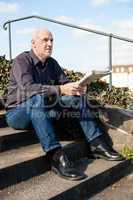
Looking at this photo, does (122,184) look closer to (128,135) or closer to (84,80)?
(128,135)

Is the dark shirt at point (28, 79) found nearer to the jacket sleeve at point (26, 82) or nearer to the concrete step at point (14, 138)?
the jacket sleeve at point (26, 82)

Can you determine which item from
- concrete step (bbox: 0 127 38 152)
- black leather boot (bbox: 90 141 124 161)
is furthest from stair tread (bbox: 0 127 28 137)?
black leather boot (bbox: 90 141 124 161)

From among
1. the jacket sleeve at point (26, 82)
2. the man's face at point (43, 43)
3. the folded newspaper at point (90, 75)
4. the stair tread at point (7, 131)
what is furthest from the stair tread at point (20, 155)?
the man's face at point (43, 43)

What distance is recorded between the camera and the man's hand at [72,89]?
164 inches

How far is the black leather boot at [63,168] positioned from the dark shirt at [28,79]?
2.19ft

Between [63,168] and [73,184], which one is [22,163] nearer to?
[63,168]

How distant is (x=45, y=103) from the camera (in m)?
4.07

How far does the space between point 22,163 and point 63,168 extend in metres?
0.39

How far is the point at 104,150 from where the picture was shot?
4.49m

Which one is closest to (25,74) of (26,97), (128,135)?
(26,97)

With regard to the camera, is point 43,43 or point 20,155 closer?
point 20,155

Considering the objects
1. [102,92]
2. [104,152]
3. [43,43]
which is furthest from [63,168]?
[102,92]

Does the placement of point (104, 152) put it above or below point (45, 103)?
below

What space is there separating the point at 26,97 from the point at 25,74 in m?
0.30
